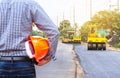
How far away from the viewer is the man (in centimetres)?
404

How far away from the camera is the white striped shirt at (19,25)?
4062 millimetres

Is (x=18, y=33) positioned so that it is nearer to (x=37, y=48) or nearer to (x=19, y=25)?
(x=19, y=25)

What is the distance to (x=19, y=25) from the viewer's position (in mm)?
4086

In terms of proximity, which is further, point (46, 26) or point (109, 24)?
point (109, 24)

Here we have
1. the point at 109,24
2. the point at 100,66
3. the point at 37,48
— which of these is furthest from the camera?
the point at 109,24

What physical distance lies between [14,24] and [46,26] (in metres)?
0.26

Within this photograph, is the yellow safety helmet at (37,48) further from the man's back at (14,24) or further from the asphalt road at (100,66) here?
the asphalt road at (100,66)

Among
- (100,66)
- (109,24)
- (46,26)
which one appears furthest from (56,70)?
(109,24)

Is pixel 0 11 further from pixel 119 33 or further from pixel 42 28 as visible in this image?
pixel 119 33

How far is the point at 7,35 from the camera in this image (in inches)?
159

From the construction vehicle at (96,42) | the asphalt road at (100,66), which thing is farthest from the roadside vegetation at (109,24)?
the asphalt road at (100,66)

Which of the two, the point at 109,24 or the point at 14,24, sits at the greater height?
the point at 14,24

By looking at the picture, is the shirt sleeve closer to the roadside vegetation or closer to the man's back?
the man's back

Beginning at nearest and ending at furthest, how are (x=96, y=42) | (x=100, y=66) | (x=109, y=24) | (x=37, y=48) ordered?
Result: (x=37, y=48) → (x=100, y=66) → (x=96, y=42) → (x=109, y=24)
